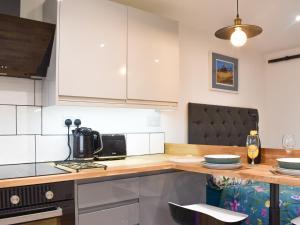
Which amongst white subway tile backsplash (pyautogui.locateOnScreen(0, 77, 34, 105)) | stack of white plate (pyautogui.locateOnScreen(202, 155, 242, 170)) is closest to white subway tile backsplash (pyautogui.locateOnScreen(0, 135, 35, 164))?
white subway tile backsplash (pyautogui.locateOnScreen(0, 77, 34, 105))

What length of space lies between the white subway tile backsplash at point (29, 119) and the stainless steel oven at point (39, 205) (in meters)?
0.61

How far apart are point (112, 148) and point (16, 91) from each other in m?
0.80

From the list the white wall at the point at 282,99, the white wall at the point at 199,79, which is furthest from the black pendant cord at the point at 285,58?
the white wall at the point at 199,79

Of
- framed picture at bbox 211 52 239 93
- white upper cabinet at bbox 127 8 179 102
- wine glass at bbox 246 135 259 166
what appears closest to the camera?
wine glass at bbox 246 135 259 166

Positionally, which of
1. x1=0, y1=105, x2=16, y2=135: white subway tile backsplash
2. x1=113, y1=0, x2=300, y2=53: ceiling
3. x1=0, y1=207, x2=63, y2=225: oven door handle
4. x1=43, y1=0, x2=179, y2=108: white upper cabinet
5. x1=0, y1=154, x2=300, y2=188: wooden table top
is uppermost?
x1=113, y1=0, x2=300, y2=53: ceiling

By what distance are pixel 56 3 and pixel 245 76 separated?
268cm

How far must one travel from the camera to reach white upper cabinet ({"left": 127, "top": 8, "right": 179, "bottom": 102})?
6.97 ft

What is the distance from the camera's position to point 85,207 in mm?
1591

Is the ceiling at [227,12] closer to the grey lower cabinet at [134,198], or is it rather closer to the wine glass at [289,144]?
the wine glass at [289,144]

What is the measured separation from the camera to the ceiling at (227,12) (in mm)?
2406

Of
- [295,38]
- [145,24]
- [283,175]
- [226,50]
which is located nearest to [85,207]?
[283,175]

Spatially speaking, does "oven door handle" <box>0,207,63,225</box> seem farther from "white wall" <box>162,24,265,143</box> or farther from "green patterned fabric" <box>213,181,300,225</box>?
"white wall" <box>162,24,265,143</box>

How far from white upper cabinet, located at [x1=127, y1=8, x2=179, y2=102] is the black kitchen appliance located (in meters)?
0.38

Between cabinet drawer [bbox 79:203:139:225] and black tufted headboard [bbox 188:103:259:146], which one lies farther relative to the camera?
black tufted headboard [bbox 188:103:259:146]
